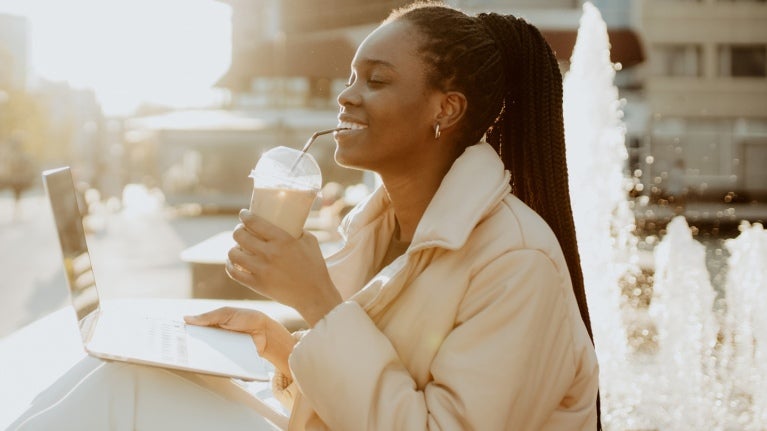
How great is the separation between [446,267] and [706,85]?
3216 cm

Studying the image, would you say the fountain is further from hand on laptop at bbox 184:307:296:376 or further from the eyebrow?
the eyebrow

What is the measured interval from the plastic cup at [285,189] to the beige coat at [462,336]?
19 centimetres

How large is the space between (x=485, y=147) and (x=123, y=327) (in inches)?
32.4

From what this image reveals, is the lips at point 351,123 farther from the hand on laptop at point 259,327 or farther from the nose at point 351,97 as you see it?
the hand on laptop at point 259,327

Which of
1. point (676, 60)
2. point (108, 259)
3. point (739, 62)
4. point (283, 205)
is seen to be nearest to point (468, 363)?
point (283, 205)

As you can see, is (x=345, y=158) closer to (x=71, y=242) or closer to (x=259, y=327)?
(x=259, y=327)

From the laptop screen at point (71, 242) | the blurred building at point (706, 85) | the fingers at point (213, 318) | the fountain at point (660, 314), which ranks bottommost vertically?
the blurred building at point (706, 85)

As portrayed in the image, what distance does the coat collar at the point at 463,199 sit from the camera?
1.69 m

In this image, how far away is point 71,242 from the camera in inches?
86.7

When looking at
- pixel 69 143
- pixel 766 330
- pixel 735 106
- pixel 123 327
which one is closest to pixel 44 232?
pixel 766 330

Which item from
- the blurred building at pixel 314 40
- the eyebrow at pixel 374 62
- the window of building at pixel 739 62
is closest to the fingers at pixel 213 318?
the eyebrow at pixel 374 62

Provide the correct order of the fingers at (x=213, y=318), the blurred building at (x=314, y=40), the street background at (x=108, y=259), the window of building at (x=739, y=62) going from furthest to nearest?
1. the window of building at (x=739, y=62)
2. the blurred building at (x=314, y=40)
3. the street background at (x=108, y=259)
4. the fingers at (x=213, y=318)

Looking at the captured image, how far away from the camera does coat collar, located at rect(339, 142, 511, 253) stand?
169 centimetres

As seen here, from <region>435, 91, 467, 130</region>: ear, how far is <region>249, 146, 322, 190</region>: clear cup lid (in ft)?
1.10
